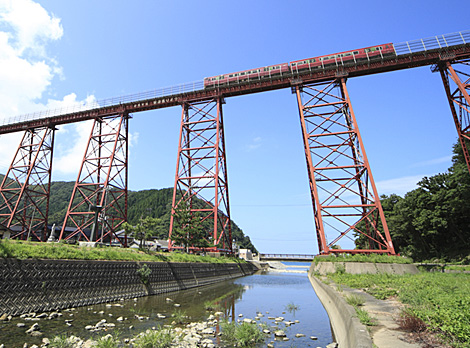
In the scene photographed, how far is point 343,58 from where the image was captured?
24.4m

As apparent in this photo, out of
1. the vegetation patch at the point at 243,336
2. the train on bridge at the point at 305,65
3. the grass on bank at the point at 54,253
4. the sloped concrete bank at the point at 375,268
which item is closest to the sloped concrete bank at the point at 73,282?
the grass on bank at the point at 54,253

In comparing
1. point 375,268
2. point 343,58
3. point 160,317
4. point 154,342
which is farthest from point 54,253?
point 343,58

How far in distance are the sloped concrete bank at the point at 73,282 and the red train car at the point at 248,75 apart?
2012 centimetres

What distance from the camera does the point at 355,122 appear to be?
70.1 ft

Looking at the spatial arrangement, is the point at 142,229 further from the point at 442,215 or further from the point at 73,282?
the point at 442,215

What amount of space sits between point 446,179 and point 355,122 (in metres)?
17.4

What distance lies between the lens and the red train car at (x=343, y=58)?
76.6 ft

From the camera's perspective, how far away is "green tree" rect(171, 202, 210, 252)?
932 inches

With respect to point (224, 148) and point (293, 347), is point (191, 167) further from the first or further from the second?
point (293, 347)

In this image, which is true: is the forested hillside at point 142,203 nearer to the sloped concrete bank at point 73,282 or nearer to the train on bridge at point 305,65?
the train on bridge at point 305,65

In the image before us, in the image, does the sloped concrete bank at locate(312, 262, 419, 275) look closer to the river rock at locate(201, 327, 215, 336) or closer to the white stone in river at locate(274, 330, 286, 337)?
the white stone in river at locate(274, 330, 286, 337)

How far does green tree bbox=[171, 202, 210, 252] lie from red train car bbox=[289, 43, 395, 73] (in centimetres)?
1820

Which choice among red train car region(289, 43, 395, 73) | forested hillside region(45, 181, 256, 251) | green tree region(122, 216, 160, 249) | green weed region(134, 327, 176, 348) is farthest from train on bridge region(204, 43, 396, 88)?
forested hillside region(45, 181, 256, 251)

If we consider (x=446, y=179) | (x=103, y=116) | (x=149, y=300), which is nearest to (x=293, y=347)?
(x=149, y=300)
